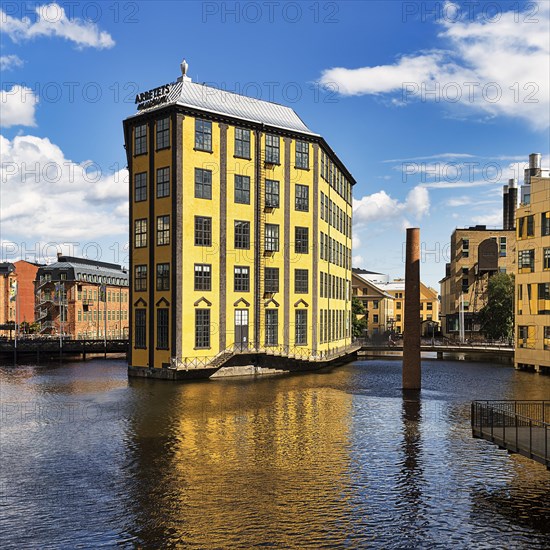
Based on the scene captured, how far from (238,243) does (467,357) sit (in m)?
43.1

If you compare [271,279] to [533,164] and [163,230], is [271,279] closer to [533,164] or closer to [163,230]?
[163,230]

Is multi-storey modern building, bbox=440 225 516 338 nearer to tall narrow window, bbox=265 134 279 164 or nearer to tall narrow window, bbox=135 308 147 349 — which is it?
tall narrow window, bbox=265 134 279 164

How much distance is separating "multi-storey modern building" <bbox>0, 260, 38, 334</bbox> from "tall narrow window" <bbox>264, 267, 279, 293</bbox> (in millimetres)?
74248

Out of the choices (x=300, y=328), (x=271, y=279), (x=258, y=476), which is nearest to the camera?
(x=258, y=476)

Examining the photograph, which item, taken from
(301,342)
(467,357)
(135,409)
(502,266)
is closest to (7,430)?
(135,409)

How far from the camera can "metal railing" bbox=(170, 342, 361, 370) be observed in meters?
56.1

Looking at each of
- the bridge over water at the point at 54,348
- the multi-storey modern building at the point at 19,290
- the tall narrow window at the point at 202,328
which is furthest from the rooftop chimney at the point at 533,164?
the multi-storey modern building at the point at 19,290

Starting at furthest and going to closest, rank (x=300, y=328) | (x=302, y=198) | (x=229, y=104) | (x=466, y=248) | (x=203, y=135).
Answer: (x=466, y=248)
(x=302, y=198)
(x=300, y=328)
(x=229, y=104)
(x=203, y=135)

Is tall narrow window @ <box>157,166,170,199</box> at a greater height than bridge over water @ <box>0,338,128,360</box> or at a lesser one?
greater

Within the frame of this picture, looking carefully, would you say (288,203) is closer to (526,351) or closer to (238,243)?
(238,243)

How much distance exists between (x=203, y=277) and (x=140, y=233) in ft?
25.9

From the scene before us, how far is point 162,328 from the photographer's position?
57.2m

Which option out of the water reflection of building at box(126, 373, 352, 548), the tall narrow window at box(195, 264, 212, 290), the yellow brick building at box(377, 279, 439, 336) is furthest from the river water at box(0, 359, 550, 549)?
the yellow brick building at box(377, 279, 439, 336)

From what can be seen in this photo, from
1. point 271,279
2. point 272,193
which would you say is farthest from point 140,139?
point 271,279
